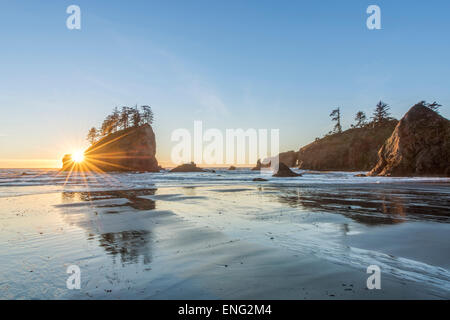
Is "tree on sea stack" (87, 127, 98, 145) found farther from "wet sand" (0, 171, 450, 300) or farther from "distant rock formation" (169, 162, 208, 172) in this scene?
"wet sand" (0, 171, 450, 300)

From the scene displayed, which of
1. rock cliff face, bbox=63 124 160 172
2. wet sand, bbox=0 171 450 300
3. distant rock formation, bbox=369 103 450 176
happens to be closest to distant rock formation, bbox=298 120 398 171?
distant rock formation, bbox=369 103 450 176

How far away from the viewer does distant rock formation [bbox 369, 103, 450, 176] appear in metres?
31.4

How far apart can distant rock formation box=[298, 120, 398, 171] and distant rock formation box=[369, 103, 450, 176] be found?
2247 centimetres

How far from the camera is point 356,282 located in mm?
3461

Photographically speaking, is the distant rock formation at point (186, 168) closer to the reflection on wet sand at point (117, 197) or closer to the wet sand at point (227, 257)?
the reflection on wet sand at point (117, 197)

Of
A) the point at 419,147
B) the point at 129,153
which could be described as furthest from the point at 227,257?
the point at 129,153

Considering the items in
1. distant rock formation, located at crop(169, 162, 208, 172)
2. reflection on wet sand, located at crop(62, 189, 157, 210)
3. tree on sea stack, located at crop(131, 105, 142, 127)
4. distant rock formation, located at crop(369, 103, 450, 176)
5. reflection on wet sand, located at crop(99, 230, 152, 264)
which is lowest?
reflection on wet sand, located at crop(62, 189, 157, 210)

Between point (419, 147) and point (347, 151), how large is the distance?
3232 cm

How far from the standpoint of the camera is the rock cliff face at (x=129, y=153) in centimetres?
7350

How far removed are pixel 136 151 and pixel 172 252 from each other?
74.1 metres

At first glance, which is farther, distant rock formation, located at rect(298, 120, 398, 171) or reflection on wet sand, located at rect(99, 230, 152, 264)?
distant rock formation, located at rect(298, 120, 398, 171)

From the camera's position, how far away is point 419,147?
33062 mm

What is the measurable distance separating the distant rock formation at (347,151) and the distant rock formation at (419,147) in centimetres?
2247
